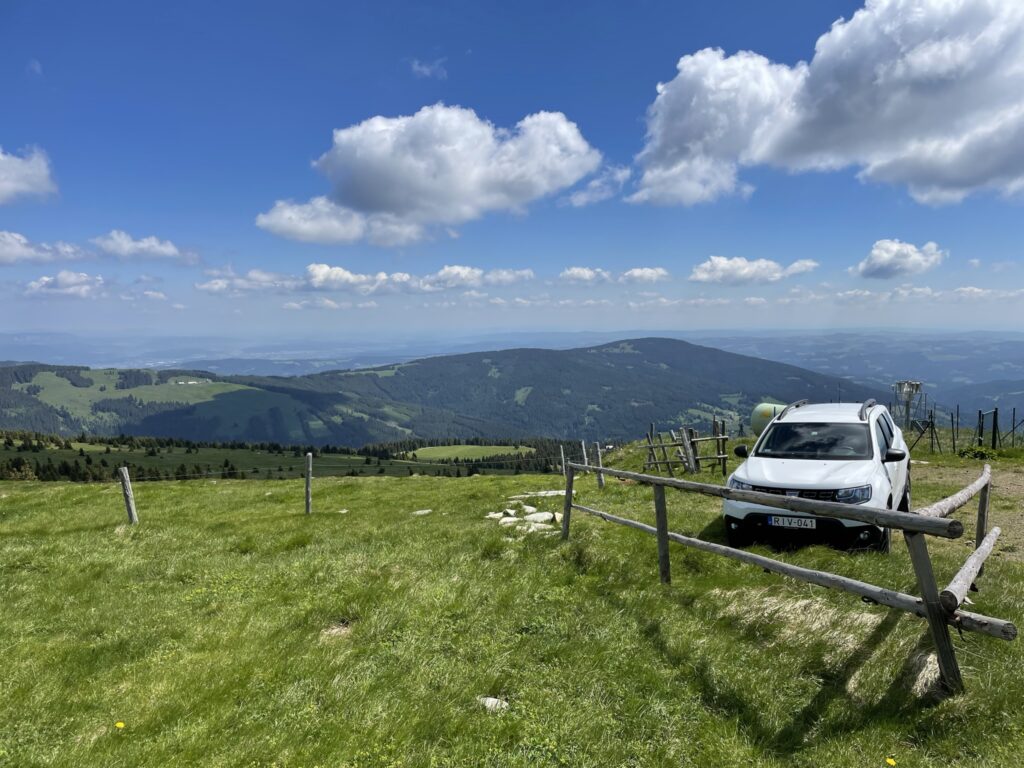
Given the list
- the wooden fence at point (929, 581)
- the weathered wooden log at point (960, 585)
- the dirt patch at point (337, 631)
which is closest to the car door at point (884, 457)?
the wooden fence at point (929, 581)

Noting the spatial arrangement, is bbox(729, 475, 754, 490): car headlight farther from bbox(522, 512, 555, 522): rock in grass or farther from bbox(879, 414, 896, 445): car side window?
bbox(879, 414, 896, 445): car side window

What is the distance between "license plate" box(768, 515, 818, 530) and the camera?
943 cm

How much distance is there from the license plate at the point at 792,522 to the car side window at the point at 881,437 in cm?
344

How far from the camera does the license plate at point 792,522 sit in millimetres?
9430

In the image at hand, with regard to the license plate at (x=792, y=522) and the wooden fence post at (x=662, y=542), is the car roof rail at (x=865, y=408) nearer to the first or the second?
the license plate at (x=792, y=522)

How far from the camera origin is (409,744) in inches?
187

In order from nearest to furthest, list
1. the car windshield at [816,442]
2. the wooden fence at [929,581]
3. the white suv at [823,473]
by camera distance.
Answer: the wooden fence at [929,581] → the white suv at [823,473] → the car windshield at [816,442]

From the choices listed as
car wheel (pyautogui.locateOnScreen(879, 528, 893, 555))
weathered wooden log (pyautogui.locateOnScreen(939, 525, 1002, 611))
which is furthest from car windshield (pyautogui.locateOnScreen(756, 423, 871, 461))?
weathered wooden log (pyautogui.locateOnScreen(939, 525, 1002, 611))

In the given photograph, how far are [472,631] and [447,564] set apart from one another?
3020 millimetres

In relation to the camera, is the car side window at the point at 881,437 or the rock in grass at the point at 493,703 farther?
the car side window at the point at 881,437

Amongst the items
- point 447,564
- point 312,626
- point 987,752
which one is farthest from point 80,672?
point 987,752

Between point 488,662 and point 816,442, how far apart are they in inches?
383

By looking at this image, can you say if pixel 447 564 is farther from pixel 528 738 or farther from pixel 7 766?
pixel 7 766

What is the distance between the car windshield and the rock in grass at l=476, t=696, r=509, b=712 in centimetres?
915
